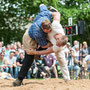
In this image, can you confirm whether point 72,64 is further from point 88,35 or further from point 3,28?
point 88,35

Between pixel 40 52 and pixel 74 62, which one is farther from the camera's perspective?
pixel 74 62

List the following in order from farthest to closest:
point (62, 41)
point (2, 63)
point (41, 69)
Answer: point (41, 69) < point (2, 63) < point (62, 41)

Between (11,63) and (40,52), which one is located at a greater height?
(40,52)

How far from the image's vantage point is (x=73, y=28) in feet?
34.7

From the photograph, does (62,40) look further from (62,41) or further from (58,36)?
(58,36)

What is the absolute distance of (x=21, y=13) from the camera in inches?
731

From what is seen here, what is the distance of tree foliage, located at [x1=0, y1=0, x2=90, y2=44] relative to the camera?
16.6 metres

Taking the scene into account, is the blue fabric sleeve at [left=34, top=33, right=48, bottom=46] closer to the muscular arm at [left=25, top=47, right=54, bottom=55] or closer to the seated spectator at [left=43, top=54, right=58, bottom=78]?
the muscular arm at [left=25, top=47, right=54, bottom=55]

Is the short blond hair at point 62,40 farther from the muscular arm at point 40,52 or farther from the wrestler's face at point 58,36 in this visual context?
the muscular arm at point 40,52

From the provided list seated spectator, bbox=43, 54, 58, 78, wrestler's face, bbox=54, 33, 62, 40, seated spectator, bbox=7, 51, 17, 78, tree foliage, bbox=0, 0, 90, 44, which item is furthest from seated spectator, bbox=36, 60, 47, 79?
wrestler's face, bbox=54, 33, 62, 40

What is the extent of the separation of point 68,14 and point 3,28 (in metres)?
5.56

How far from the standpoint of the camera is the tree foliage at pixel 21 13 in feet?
54.4

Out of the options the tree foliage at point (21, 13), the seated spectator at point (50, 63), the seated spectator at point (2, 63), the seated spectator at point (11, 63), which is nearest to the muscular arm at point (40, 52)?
the seated spectator at point (2, 63)

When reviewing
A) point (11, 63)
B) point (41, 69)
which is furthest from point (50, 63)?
point (11, 63)
